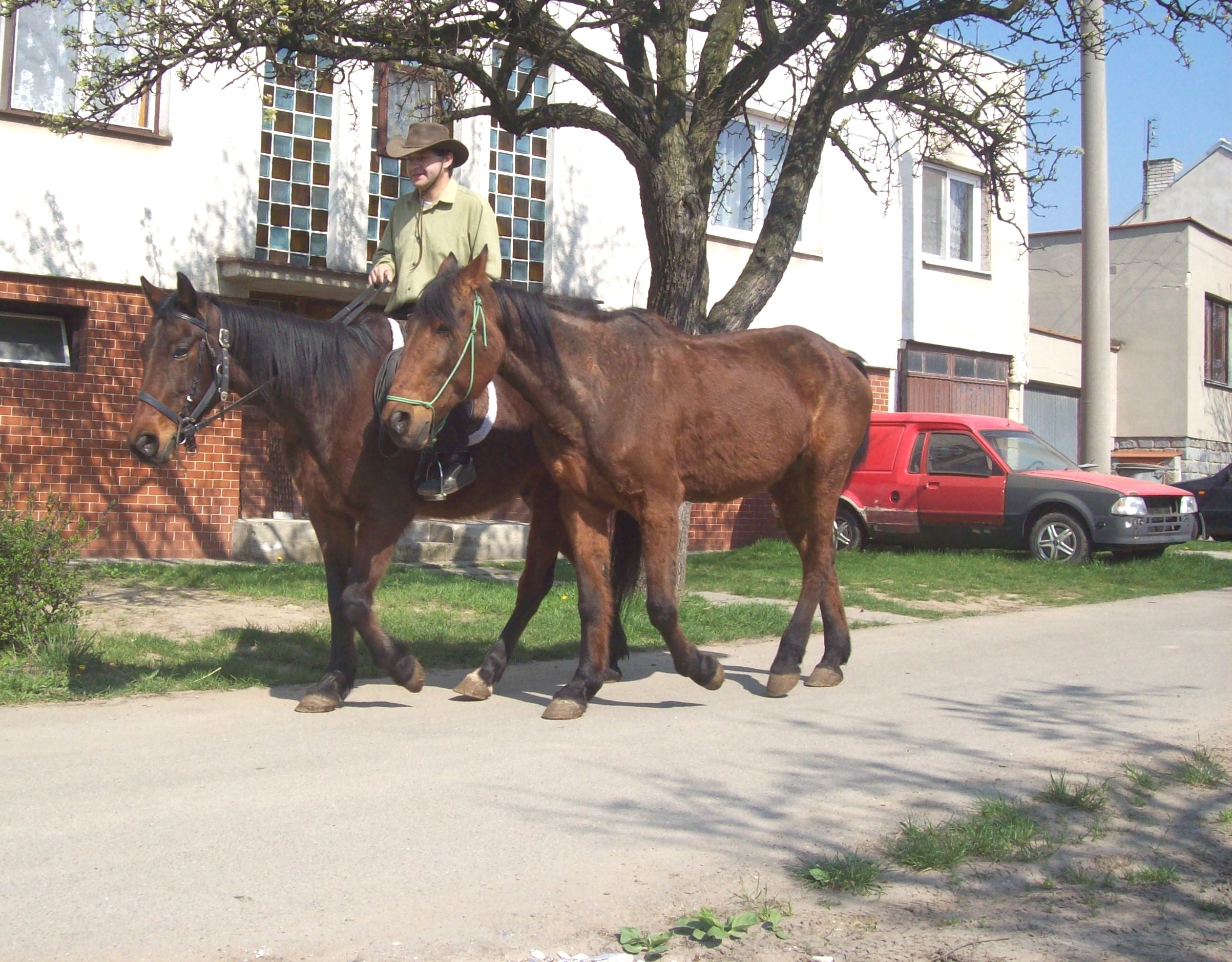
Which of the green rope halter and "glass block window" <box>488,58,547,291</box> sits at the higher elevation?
"glass block window" <box>488,58,547,291</box>

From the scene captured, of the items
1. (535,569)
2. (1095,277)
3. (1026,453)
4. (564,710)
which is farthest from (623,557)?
(1095,277)

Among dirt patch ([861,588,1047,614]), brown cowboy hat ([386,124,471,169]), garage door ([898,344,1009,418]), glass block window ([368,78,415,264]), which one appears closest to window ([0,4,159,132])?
glass block window ([368,78,415,264])

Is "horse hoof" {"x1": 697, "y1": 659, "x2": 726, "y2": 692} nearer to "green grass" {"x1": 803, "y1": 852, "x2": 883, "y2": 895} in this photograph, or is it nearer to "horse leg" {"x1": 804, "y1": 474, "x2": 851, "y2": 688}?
"horse leg" {"x1": 804, "y1": 474, "x2": 851, "y2": 688}

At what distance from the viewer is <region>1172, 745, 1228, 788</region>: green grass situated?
5414 millimetres

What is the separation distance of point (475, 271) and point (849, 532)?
12533mm

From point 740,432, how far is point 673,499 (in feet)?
2.16

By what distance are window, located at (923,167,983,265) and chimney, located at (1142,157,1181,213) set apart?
1911 centimetres

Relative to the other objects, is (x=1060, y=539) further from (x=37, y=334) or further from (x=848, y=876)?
(x=848, y=876)

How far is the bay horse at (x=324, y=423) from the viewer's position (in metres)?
5.98

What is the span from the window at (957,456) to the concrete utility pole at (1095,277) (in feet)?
6.77

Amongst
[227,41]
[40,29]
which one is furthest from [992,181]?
[40,29]

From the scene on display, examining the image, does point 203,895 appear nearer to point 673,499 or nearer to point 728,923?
point 728,923

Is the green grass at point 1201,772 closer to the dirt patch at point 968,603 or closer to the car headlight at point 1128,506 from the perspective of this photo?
the dirt patch at point 968,603

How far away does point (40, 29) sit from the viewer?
506 inches
